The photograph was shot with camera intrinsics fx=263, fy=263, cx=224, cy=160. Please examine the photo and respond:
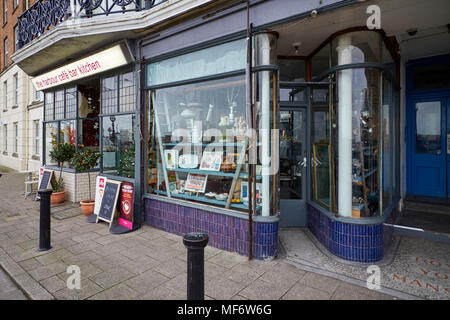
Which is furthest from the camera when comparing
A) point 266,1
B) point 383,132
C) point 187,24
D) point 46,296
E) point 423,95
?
point 423,95

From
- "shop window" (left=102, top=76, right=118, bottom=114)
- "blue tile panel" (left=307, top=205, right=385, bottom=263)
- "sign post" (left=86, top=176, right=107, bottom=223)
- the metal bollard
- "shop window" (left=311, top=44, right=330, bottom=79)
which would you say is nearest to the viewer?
the metal bollard

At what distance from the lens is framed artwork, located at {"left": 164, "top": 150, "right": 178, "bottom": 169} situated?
17.5ft

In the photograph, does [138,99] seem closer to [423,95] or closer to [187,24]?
[187,24]

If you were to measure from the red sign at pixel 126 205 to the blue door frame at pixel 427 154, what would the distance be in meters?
6.34

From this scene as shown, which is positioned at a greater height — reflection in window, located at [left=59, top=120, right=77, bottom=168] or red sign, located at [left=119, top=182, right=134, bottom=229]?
reflection in window, located at [left=59, top=120, right=77, bottom=168]

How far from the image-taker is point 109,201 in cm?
564

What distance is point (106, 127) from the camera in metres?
6.72

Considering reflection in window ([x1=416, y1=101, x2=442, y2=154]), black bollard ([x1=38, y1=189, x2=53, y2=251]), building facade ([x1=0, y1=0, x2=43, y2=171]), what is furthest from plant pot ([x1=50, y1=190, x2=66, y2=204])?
reflection in window ([x1=416, y1=101, x2=442, y2=154])

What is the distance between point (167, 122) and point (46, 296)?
351 cm

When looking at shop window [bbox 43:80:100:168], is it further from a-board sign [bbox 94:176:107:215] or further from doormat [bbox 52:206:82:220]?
a-board sign [bbox 94:176:107:215]

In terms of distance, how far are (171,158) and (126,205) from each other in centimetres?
135

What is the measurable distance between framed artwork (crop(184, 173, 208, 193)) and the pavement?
0.96 metres

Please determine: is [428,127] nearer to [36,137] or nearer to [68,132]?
[68,132]
